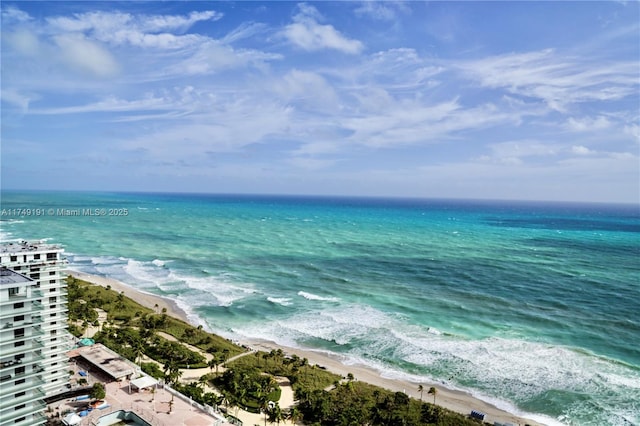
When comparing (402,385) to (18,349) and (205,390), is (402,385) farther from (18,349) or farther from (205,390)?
(18,349)

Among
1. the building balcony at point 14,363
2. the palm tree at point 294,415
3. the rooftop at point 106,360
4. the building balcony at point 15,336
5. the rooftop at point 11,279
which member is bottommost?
the palm tree at point 294,415


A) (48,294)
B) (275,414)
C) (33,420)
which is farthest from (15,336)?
(275,414)

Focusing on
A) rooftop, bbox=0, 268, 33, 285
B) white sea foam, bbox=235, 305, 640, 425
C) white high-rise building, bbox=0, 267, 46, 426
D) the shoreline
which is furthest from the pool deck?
white sea foam, bbox=235, 305, 640, 425

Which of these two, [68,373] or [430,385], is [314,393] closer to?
[430,385]

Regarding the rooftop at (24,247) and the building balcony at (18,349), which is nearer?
the building balcony at (18,349)

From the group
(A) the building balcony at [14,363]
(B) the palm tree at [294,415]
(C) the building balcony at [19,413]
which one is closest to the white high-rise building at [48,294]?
(C) the building balcony at [19,413]

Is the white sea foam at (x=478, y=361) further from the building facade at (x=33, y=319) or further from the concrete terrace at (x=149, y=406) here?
the building facade at (x=33, y=319)
